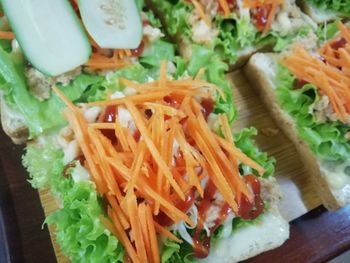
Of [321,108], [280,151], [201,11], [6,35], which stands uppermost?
[201,11]

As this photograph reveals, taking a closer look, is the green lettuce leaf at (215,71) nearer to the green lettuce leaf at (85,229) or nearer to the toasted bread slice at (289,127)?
the toasted bread slice at (289,127)

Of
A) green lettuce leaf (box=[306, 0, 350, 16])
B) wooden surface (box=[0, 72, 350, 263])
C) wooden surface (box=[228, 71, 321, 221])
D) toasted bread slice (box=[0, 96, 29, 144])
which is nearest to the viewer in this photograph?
wooden surface (box=[0, 72, 350, 263])

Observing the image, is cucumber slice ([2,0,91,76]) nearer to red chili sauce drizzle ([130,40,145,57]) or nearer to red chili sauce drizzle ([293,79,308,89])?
red chili sauce drizzle ([130,40,145,57])

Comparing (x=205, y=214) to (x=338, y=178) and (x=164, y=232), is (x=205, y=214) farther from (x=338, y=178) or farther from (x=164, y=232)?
(x=338, y=178)

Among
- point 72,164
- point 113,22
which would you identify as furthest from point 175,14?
point 72,164

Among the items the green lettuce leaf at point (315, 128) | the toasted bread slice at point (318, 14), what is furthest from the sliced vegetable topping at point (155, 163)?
the toasted bread slice at point (318, 14)

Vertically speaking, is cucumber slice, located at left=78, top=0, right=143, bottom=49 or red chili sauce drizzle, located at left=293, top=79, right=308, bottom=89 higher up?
cucumber slice, located at left=78, top=0, right=143, bottom=49

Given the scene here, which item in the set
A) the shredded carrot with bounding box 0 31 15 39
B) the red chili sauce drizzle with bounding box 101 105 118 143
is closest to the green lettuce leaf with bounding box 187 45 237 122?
the red chili sauce drizzle with bounding box 101 105 118 143

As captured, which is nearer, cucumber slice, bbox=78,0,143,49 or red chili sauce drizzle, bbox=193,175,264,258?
red chili sauce drizzle, bbox=193,175,264,258

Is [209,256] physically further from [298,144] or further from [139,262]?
[298,144]
